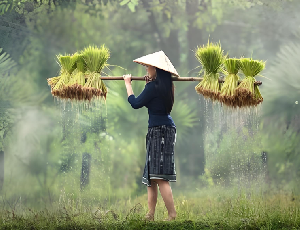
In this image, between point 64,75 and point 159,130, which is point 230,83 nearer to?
point 159,130

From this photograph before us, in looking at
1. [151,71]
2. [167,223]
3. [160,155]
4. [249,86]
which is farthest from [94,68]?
[167,223]

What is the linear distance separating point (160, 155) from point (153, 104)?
1.64 feet

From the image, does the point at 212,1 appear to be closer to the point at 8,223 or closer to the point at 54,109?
the point at 54,109

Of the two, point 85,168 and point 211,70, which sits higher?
point 211,70

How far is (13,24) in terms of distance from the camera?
7.22m

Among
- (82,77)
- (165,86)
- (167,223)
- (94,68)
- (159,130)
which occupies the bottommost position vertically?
(167,223)

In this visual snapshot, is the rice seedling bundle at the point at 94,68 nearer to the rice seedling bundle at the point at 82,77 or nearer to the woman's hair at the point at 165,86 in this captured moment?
the rice seedling bundle at the point at 82,77

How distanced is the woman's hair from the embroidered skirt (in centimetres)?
25

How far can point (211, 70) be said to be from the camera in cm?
435

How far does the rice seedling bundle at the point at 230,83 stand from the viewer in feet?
13.9

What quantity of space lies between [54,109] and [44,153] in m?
0.76

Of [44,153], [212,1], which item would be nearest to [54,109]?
[44,153]

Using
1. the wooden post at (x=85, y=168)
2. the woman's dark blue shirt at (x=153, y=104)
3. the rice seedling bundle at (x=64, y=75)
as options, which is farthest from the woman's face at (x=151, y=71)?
the wooden post at (x=85, y=168)

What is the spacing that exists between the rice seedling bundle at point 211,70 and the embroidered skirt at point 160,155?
599 millimetres
